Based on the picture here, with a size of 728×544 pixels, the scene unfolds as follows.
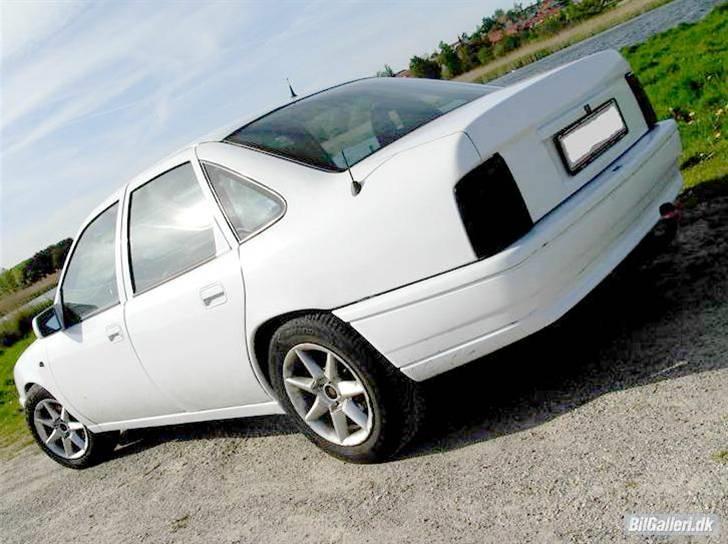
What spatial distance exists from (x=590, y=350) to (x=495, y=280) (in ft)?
3.55

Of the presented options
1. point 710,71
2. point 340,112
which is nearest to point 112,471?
point 340,112

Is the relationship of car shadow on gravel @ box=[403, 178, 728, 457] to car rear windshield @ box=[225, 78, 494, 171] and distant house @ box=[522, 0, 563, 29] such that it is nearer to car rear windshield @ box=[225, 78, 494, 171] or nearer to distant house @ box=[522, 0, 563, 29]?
car rear windshield @ box=[225, 78, 494, 171]

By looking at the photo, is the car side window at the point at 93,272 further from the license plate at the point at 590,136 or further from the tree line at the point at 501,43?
the tree line at the point at 501,43

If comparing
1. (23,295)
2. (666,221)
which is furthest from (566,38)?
(666,221)

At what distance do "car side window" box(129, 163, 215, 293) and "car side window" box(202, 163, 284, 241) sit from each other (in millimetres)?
137

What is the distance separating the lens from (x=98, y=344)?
173 inches

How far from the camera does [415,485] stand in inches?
118

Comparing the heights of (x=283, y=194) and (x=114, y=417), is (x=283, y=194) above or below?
above

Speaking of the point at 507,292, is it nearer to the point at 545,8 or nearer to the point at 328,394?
the point at 328,394

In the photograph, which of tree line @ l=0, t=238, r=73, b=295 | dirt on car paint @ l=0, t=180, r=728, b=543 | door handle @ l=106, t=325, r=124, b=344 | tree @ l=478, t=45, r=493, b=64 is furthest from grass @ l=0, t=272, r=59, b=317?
dirt on car paint @ l=0, t=180, r=728, b=543

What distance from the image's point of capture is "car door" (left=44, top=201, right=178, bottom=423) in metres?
4.25

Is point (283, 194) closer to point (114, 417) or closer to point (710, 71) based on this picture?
point (114, 417)

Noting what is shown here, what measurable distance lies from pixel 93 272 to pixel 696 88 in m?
6.77

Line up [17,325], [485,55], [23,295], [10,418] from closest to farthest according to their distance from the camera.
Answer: [10,418] → [17,325] → [485,55] → [23,295]
